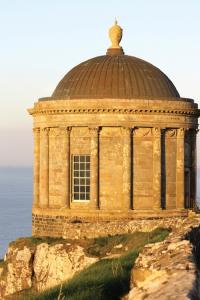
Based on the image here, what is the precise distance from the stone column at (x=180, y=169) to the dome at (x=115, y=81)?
2280 millimetres

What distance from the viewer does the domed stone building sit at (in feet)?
113

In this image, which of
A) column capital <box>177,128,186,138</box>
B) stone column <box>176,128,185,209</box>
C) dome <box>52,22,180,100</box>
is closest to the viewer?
dome <box>52,22,180,100</box>

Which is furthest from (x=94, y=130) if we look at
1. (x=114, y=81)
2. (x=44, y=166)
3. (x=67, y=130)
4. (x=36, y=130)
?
(x=36, y=130)

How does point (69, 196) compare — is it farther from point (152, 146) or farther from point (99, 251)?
point (99, 251)

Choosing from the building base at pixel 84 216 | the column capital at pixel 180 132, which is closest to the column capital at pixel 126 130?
the column capital at pixel 180 132

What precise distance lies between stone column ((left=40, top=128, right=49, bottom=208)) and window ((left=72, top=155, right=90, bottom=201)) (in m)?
1.68

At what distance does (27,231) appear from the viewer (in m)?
119

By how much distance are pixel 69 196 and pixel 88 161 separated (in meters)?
2.10

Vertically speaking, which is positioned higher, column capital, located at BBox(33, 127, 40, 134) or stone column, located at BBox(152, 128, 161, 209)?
column capital, located at BBox(33, 127, 40, 134)

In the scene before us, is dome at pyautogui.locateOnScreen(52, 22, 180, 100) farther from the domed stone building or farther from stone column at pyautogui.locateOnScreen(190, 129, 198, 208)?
stone column at pyautogui.locateOnScreen(190, 129, 198, 208)

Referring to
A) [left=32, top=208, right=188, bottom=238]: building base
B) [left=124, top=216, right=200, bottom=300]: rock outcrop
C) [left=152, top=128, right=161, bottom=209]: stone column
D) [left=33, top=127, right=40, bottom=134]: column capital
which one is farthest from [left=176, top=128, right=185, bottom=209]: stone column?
[left=124, top=216, right=200, bottom=300]: rock outcrop

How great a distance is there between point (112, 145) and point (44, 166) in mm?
4161

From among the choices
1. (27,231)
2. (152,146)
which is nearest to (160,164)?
(152,146)

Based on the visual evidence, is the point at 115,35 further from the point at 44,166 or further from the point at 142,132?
the point at 44,166
